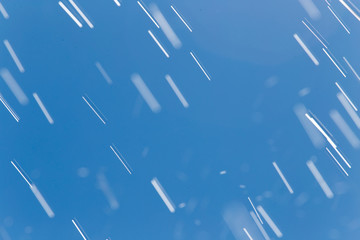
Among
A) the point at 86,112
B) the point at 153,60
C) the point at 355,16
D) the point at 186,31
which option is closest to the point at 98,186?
the point at 86,112

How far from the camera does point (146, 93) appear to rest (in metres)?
1.22

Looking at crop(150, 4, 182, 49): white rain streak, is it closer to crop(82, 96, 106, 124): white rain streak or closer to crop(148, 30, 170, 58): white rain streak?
crop(148, 30, 170, 58): white rain streak

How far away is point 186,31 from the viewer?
48.2 inches

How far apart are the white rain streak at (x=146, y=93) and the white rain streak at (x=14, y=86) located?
1.37 feet

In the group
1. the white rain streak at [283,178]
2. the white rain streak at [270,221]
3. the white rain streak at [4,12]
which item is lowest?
the white rain streak at [270,221]

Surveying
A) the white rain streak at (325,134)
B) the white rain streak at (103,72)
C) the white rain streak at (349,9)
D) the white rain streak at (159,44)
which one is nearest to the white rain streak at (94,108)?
the white rain streak at (103,72)

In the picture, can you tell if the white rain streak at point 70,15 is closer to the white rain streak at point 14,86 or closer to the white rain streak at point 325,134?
the white rain streak at point 14,86

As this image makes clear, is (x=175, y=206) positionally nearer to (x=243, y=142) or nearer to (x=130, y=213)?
(x=130, y=213)

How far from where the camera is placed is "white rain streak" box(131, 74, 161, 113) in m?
1.22

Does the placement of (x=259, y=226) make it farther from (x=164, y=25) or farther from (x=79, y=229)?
(x=164, y=25)

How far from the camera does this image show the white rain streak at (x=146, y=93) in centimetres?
122

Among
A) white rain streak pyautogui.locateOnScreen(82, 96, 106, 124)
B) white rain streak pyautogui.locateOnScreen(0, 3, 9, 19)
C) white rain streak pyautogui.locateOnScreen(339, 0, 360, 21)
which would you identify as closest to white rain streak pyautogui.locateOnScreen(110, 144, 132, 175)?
white rain streak pyautogui.locateOnScreen(82, 96, 106, 124)

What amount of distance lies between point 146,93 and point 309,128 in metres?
0.64

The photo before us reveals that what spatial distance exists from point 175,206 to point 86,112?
1.61 feet
